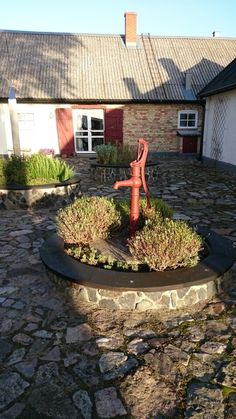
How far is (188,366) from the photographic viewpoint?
264 centimetres

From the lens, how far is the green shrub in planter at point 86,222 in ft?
13.7

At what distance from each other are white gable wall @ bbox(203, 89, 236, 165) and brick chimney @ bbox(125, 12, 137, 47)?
8166mm

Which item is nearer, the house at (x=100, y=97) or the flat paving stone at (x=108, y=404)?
the flat paving stone at (x=108, y=404)

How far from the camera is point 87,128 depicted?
16844 mm

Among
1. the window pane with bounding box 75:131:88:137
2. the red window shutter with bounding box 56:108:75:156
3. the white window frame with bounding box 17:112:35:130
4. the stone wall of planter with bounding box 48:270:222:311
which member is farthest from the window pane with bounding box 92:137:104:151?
the stone wall of planter with bounding box 48:270:222:311

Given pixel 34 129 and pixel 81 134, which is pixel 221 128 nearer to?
pixel 81 134

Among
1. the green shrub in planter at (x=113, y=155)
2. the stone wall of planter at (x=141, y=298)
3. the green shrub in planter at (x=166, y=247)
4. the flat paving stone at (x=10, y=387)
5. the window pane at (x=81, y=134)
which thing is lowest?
the flat paving stone at (x=10, y=387)

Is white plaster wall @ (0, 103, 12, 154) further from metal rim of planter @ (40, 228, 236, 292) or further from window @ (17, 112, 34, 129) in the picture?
metal rim of planter @ (40, 228, 236, 292)

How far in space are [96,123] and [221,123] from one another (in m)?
6.85

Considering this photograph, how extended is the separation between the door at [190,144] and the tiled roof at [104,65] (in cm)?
205

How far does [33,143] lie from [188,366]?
615 inches

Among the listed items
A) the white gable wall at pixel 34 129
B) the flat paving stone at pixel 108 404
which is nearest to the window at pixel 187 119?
the white gable wall at pixel 34 129

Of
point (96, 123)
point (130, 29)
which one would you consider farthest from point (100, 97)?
point (130, 29)

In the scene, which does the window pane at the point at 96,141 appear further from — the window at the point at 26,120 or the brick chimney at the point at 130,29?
the brick chimney at the point at 130,29
